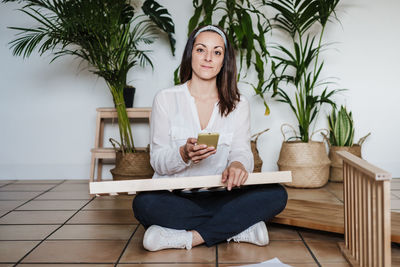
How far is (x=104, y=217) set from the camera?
2.17 metres

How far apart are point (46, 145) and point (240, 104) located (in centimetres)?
213

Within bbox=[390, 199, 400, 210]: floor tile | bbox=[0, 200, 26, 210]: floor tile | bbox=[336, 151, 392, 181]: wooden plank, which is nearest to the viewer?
bbox=[336, 151, 392, 181]: wooden plank

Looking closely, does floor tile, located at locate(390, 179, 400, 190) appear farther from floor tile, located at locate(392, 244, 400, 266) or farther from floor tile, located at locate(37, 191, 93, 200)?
floor tile, located at locate(37, 191, 93, 200)

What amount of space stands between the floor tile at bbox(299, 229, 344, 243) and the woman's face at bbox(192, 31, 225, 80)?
2.80ft

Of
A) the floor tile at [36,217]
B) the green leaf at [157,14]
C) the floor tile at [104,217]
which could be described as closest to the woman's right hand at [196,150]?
the floor tile at [104,217]

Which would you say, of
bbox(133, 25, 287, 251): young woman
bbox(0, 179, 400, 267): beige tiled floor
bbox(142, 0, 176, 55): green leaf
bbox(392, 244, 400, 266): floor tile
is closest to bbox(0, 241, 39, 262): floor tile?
bbox(0, 179, 400, 267): beige tiled floor

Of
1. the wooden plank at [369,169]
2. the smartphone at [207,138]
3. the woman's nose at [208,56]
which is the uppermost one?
the woman's nose at [208,56]

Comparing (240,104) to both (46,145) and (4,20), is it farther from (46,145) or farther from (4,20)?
(4,20)

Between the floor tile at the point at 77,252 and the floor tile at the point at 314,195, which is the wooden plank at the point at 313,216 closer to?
the floor tile at the point at 314,195

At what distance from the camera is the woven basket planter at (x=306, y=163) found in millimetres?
2826

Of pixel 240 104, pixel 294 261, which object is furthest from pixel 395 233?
pixel 240 104

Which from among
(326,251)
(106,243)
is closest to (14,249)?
(106,243)

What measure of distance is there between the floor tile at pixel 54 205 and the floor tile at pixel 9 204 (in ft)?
0.18

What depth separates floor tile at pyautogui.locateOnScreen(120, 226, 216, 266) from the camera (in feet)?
4.99
